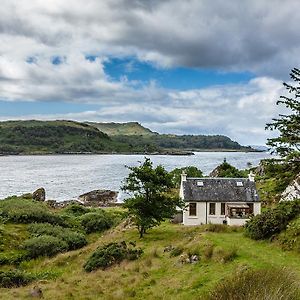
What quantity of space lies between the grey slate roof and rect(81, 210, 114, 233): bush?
1199 cm

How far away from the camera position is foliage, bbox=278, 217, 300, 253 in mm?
24062

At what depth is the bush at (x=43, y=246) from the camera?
113ft

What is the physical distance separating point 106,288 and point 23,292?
4586mm

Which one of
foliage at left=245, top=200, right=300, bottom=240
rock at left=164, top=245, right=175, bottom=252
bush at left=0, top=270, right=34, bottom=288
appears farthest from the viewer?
rock at left=164, top=245, right=175, bottom=252

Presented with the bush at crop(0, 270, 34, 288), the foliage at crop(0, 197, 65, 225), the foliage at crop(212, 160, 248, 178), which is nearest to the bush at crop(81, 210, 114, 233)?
the foliage at crop(0, 197, 65, 225)

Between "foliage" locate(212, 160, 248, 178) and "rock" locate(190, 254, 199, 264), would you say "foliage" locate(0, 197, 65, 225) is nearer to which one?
"rock" locate(190, 254, 199, 264)

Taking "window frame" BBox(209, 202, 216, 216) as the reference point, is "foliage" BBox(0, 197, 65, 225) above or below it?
below

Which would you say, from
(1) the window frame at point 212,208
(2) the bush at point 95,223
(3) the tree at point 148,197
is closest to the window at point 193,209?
(1) the window frame at point 212,208

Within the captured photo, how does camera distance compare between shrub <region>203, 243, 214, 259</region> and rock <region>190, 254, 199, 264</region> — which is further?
shrub <region>203, 243, 214, 259</region>

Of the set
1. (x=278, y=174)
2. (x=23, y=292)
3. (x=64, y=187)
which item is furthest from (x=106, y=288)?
(x=64, y=187)

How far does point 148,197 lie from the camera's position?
3519cm

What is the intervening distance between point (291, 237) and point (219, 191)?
1563 centimetres

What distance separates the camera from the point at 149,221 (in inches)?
1350

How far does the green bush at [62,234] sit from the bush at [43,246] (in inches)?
56.2
